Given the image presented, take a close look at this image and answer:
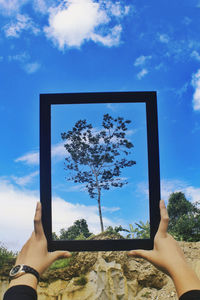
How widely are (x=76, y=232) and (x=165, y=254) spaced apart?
1.02 meters

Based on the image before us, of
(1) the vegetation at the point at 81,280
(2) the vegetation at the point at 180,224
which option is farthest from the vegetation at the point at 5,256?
(1) the vegetation at the point at 81,280

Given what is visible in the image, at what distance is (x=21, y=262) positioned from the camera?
5.38 feet

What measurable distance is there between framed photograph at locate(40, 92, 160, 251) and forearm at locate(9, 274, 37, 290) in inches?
25.6

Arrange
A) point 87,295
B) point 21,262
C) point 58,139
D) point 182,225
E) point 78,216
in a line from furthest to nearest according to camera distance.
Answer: point 182,225, point 87,295, point 78,216, point 58,139, point 21,262

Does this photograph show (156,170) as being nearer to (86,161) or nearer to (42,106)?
(86,161)

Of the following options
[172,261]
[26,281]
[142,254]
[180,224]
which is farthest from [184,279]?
[180,224]

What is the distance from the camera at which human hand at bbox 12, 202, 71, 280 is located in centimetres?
165

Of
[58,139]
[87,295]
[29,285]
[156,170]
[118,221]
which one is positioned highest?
[58,139]

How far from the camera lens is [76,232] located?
99.3 inches

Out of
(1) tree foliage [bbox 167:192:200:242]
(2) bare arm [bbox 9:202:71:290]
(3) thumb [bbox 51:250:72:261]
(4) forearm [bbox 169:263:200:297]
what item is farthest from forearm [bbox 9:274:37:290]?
(1) tree foliage [bbox 167:192:200:242]

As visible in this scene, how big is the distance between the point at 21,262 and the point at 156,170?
1226 mm

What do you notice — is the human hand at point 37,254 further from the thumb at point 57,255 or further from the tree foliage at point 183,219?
the tree foliage at point 183,219

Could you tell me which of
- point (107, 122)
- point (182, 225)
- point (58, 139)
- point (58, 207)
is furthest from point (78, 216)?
point (182, 225)

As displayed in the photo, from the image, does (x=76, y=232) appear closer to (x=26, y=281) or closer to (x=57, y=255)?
(x=57, y=255)
